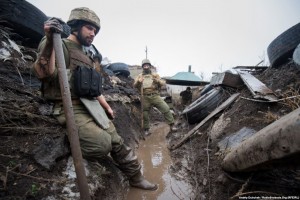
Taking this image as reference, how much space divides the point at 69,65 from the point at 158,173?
84.2 inches

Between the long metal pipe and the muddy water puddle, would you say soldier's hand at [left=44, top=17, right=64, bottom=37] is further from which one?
the muddy water puddle

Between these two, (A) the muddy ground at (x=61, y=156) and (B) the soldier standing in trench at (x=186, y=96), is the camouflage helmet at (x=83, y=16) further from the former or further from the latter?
(B) the soldier standing in trench at (x=186, y=96)

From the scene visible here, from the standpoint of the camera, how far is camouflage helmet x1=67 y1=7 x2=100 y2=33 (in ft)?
7.85

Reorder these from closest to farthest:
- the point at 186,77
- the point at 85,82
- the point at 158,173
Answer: the point at 85,82
the point at 158,173
the point at 186,77

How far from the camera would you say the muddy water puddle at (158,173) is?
253cm

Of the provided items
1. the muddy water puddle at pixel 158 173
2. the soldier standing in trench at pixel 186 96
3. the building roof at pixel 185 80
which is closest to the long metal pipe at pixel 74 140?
the muddy water puddle at pixel 158 173

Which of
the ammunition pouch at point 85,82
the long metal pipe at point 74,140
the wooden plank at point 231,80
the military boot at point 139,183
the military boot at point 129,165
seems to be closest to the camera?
the long metal pipe at point 74,140

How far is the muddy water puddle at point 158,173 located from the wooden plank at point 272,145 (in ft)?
2.37

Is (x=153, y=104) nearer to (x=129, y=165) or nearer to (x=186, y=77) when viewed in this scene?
(x=129, y=165)

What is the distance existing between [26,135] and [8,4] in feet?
8.38

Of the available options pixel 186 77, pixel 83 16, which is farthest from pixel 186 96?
pixel 83 16

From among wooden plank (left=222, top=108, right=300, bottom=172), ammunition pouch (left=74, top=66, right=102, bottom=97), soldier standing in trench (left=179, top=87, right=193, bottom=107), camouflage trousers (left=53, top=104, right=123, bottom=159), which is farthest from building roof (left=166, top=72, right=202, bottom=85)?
wooden plank (left=222, top=108, right=300, bottom=172)

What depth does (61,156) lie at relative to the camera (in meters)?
2.07

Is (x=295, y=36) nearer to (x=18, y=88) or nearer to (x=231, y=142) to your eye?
(x=231, y=142)
